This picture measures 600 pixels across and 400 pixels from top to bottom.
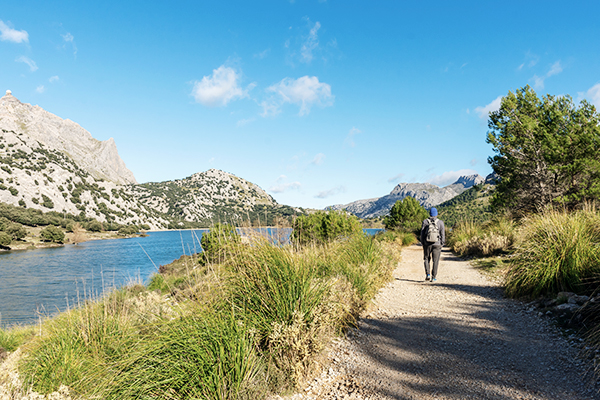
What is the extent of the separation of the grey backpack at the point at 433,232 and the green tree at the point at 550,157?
7.74 meters

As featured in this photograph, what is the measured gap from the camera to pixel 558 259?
542 centimetres

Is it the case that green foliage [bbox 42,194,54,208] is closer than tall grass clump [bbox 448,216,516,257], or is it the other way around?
tall grass clump [bbox 448,216,516,257]

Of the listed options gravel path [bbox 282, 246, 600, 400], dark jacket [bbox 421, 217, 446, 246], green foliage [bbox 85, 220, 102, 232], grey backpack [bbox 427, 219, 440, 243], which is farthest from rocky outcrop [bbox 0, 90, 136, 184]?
gravel path [bbox 282, 246, 600, 400]

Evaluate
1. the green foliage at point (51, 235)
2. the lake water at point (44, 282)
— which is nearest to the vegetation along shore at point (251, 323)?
the lake water at point (44, 282)

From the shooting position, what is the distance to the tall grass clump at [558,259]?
5.13m

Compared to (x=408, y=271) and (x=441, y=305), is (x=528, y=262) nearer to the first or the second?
(x=441, y=305)

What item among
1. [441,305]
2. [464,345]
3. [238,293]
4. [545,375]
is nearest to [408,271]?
[441,305]

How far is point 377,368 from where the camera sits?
3.64 m

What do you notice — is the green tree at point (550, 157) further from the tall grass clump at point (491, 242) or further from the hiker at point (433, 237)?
the hiker at point (433, 237)

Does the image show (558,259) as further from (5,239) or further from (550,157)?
(5,239)

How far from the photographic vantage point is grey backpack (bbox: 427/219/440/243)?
331 inches

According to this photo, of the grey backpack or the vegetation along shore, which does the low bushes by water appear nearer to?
the vegetation along shore

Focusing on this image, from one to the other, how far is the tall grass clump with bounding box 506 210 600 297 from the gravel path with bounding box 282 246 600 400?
0.55 meters

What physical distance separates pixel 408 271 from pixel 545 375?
7.88 metres
